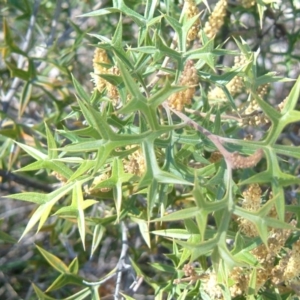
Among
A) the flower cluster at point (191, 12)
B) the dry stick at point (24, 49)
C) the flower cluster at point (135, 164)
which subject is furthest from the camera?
the dry stick at point (24, 49)

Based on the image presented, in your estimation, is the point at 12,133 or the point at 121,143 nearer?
the point at 121,143

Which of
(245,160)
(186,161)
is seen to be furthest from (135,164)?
(245,160)

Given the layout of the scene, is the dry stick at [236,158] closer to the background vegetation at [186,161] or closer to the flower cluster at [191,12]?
the background vegetation at [186,161]

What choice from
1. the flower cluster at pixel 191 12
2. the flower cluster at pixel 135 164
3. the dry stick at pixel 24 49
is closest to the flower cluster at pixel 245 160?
the flower cluster at pixel 135 164

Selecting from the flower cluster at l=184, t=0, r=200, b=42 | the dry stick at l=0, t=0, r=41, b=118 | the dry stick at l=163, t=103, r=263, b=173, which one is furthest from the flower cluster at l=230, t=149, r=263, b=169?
the dry stick at l=0, t=0, r=41, b=118

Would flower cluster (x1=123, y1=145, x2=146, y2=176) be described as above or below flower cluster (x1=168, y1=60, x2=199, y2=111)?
below

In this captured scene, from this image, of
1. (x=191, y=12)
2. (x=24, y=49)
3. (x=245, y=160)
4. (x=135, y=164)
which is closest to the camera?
(x=245, y=160)

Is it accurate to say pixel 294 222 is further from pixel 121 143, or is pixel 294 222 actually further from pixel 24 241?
pixel 24 241

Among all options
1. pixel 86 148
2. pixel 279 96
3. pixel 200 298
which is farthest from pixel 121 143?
pixel 279 96

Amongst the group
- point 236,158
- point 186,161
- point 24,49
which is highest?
point 236,158

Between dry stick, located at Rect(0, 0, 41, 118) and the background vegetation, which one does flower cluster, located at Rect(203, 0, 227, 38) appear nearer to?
the background vegetation

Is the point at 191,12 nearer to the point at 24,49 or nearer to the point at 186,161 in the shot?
the point at 186,161
